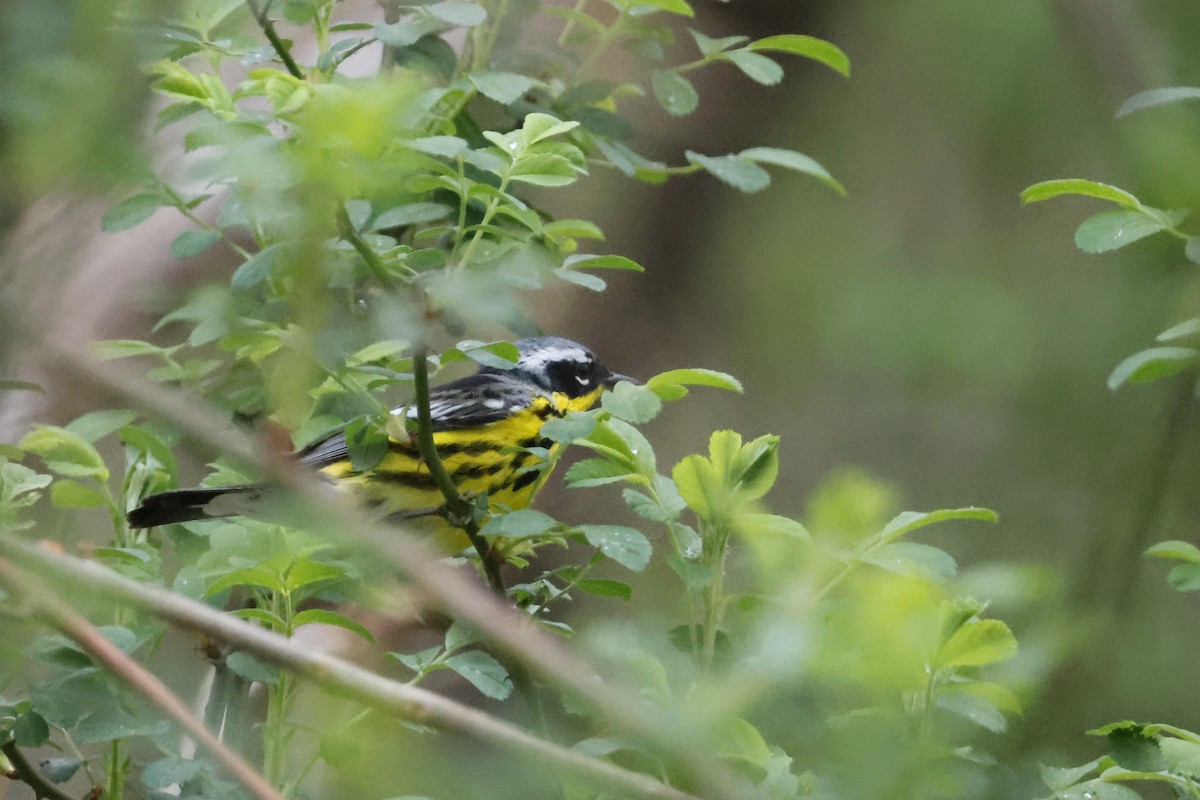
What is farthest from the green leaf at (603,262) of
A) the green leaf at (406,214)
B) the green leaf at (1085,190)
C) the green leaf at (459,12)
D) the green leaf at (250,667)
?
the green leaf at (250,667)

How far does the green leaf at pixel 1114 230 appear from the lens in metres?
1.10

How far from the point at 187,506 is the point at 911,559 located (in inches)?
32.8

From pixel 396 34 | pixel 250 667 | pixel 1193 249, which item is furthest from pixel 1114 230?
pixel 250 667

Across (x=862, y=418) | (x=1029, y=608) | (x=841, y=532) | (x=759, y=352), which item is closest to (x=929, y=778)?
(x=841, y=532)

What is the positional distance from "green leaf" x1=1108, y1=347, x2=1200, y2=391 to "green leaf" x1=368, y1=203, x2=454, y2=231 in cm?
65

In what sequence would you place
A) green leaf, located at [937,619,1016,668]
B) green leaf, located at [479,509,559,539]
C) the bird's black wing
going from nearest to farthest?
green leaf, located at [937,619,1016,668] < green leaf, located at [479,509,559,539] < the bird's black wing

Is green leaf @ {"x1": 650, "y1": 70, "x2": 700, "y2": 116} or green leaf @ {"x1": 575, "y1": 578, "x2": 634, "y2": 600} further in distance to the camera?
green leaf @ {"x1": 650, "y1": 70, "x2": 700, "y2": 116}

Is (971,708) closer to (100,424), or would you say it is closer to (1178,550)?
(1178,550)

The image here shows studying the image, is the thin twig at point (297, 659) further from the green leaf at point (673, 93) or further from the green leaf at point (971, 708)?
the green leaf at point (673, 93)

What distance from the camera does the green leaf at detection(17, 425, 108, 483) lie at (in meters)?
1.08

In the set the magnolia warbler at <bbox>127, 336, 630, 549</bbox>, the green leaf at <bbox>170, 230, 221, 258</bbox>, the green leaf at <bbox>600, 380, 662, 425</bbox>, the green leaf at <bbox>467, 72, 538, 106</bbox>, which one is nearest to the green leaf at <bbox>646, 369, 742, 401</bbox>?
the green leaf at <bbox>600, 380, 662, 425</bbox>

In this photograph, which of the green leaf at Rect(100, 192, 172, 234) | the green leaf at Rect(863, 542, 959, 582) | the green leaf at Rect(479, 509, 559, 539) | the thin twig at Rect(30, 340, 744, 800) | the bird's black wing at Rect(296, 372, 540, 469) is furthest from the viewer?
the bird's black wing at Rect(296, 372, 540, 469)

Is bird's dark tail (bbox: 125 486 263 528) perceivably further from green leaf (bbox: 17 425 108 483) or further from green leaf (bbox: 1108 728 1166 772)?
green leaf (bbox: 1108 728 1166 772)

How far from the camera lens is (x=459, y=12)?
1.21m
